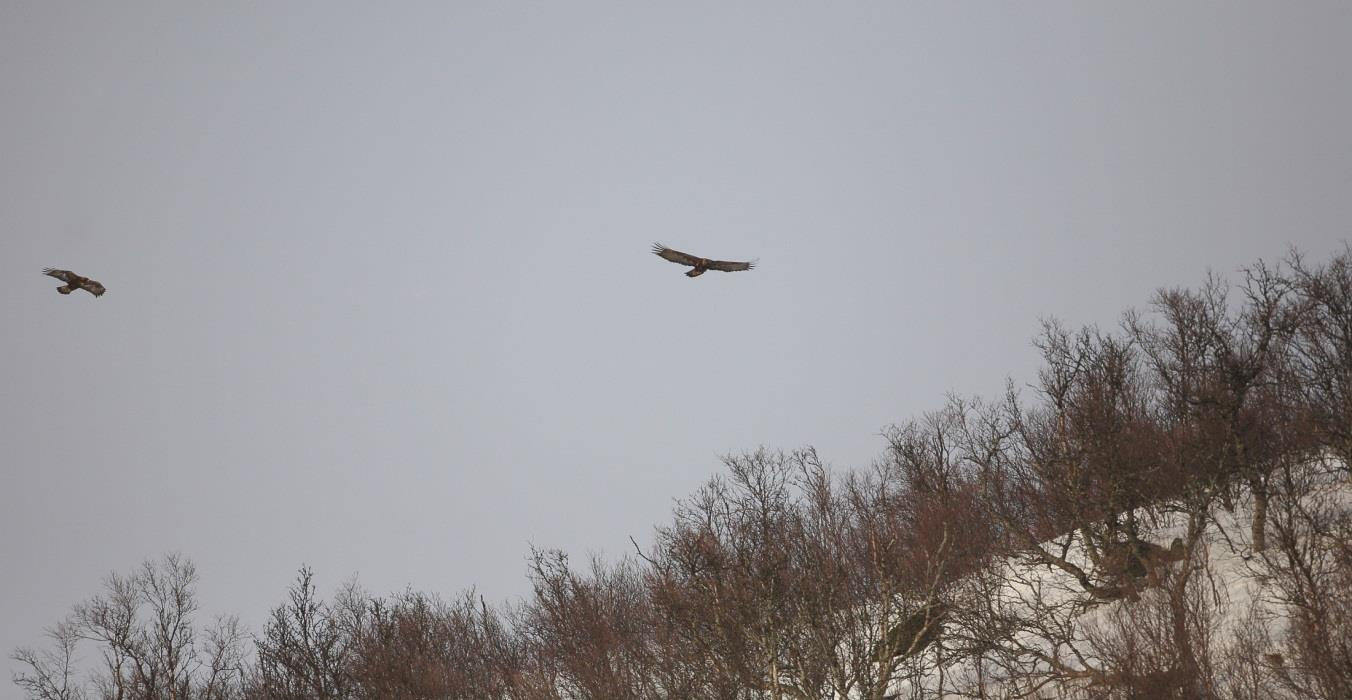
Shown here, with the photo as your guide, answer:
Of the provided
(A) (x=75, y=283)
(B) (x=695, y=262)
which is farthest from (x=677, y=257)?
(A) (x=75, y=283)

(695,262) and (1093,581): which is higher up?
(695,262)

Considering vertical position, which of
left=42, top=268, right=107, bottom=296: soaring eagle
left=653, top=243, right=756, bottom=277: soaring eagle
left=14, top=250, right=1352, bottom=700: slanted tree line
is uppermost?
left=42, top=268, right=107, bottom=296: soaring eagle

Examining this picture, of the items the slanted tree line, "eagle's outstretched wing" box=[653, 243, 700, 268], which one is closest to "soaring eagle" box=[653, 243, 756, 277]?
"eagle's outstretched wing" box=[653, 243, 700, 268]

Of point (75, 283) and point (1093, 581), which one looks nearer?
point (75, 283)

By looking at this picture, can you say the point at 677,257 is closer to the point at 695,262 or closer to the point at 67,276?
the point at 695,262

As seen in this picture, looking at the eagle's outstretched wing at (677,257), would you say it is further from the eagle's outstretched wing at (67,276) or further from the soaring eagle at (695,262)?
the eagle's outstretched wing at (67,276)

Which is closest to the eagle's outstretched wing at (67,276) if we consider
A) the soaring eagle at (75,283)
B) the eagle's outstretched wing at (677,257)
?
the soaring eagle at (75,283)

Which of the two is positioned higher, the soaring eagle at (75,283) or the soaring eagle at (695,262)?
the soaring eagle at (75,283)

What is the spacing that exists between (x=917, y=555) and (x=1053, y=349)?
1181cm

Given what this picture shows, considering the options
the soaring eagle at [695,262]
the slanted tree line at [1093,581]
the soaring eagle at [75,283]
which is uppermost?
the soaring eagle at [75,283]

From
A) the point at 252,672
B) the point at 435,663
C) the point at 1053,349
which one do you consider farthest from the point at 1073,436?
the point at 252,672

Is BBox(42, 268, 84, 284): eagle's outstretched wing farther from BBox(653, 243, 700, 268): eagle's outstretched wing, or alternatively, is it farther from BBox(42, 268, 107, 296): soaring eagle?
BBox(653, 243, 700, 268): eagle's outstretched wing

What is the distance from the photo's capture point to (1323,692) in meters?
21.5

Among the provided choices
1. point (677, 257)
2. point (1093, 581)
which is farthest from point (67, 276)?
point (1093, 581)
